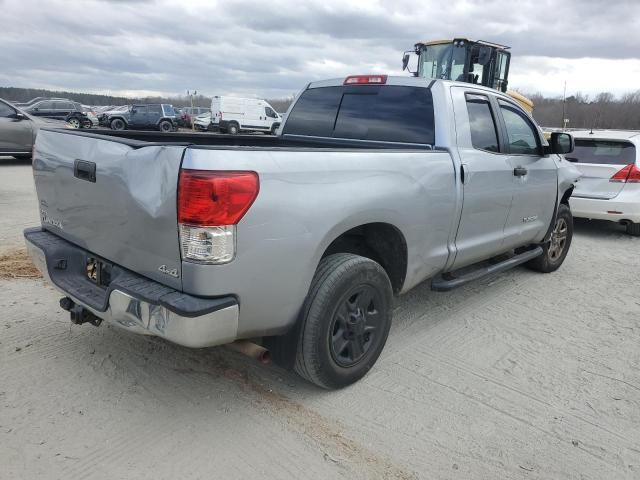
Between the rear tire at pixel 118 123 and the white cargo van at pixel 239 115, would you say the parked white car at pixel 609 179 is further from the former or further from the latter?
the rear tire at pixel 118 123

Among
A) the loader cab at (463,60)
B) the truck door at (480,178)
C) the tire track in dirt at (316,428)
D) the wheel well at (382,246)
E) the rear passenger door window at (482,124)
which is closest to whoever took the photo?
the tire track in dirt at (316,428)

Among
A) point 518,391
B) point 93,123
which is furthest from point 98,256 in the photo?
point 93,123

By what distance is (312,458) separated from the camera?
8.22 feet

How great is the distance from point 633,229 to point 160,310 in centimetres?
790

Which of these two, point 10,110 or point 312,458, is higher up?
point 10,110

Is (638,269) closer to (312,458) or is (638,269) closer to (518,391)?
(518,391)

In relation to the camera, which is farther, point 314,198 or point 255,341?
point 255,341

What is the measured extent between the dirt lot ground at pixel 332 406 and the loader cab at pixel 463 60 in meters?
10.2

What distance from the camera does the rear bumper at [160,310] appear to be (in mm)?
2252

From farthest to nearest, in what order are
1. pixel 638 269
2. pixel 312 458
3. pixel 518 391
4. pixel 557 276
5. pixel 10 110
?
1. pixel 10 110
2. pixel 638 269
3. pixel 557 276
4. pixel 518 391
5. pixel 312 458

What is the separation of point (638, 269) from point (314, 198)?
520 centimetres

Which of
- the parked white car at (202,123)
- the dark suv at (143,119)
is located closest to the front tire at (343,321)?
the dark suv at (143,119)

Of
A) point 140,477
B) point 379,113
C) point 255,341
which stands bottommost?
point 140,477

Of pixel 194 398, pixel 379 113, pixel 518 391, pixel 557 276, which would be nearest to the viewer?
pixel 194 398
